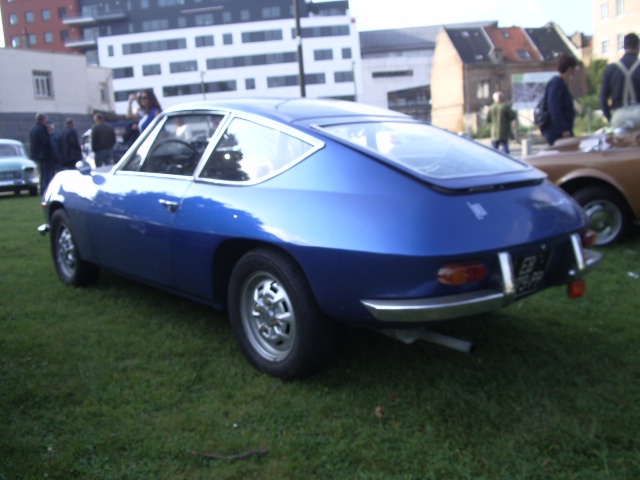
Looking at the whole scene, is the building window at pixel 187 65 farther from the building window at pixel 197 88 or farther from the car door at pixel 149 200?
the car door at pixel 149 200

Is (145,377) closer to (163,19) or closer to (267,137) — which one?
(267,137)

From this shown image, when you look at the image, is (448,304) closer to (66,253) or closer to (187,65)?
(66,253)

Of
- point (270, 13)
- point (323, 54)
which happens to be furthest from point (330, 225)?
point (270, 13)

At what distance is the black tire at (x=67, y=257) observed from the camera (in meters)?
5.16

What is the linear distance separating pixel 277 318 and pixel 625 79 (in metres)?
5.51

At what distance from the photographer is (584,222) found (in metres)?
3.42

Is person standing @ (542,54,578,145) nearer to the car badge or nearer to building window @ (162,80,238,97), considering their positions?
the car badge

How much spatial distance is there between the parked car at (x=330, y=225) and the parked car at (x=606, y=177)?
2432 mm

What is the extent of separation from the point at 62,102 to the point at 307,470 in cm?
4679

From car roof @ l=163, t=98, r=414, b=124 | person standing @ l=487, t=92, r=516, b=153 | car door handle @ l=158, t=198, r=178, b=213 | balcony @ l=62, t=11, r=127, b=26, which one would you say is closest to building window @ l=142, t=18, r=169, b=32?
balcony @ l=62, t=11, r=127, b=26

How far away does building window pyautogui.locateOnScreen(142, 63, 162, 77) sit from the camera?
78250 millimetres

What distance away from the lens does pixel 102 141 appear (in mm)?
11359

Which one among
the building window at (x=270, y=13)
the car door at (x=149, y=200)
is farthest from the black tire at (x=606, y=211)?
the building window at (x=270, y=13)

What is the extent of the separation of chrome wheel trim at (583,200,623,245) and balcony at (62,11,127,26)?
84.8 meters
